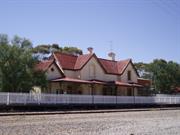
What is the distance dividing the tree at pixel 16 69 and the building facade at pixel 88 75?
4125 mm

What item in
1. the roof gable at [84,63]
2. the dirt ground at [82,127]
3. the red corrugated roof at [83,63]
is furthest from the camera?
the roof gable at [84,63]

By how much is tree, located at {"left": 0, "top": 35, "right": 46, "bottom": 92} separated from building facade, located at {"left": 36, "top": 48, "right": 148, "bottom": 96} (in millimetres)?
4125

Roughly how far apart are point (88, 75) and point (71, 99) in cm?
1155

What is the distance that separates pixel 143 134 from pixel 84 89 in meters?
33.8

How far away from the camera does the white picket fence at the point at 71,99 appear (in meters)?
32.3

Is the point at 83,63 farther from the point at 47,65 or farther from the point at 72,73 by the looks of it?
the point at 47,65

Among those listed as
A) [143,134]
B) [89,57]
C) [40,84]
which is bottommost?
[143,134]

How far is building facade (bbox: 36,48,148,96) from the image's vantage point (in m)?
44.8

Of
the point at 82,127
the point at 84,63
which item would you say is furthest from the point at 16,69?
the point at 82,127

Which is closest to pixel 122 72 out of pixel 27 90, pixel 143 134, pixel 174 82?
pixel 174 82

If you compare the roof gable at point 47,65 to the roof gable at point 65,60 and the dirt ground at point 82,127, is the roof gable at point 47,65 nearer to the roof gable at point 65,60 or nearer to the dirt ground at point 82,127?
the roof gable at point 65,60

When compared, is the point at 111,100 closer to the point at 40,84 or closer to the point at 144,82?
the point at 40,84

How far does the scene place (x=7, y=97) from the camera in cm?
3178

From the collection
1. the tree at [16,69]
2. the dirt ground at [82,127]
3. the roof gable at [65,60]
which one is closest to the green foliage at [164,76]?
the roof gable at [65,60]
